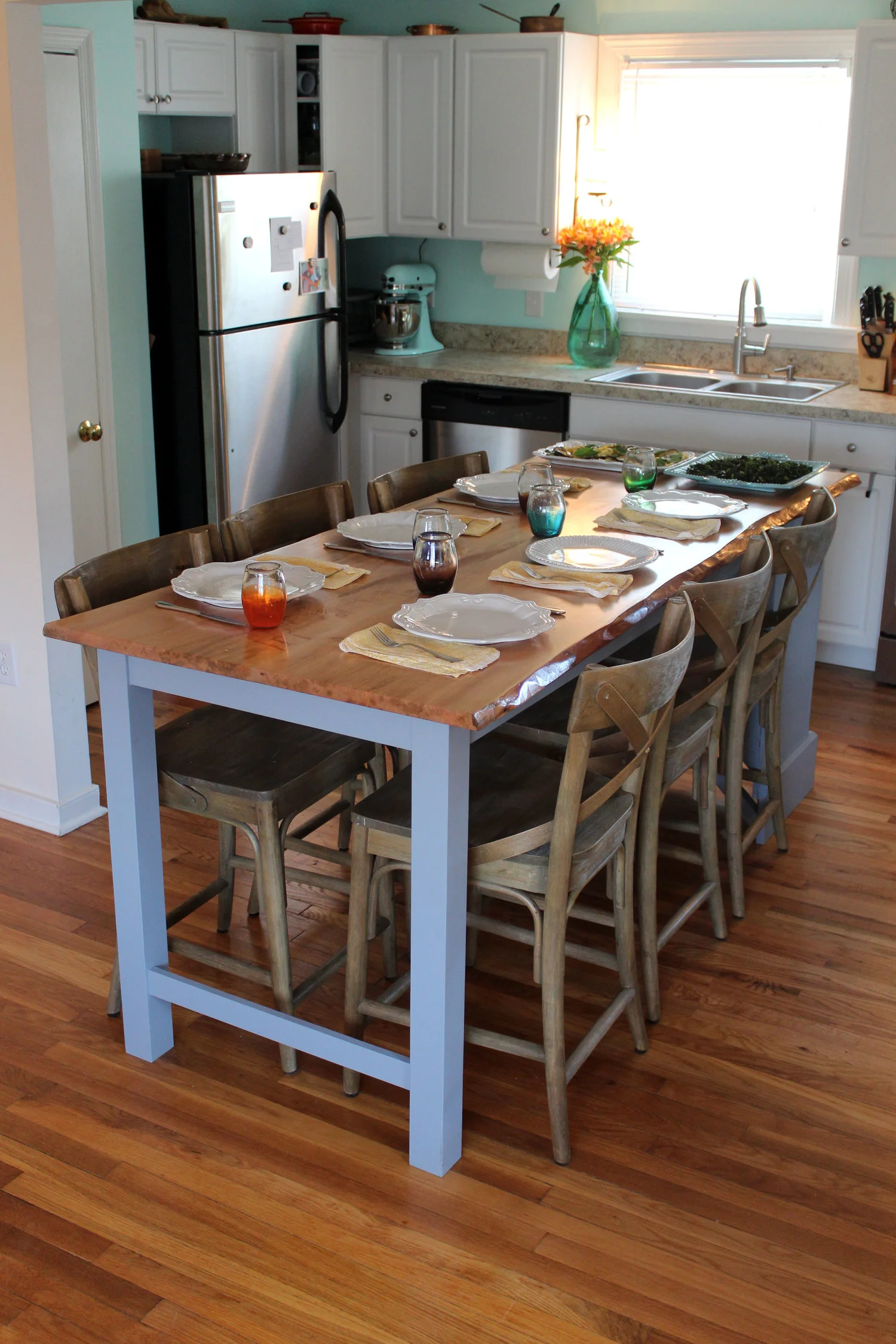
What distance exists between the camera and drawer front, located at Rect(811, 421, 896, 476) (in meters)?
4.47

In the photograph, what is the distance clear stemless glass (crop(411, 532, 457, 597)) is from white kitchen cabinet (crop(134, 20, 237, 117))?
2.76 metres

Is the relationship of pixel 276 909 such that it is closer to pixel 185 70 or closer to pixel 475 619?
pixel 475 619

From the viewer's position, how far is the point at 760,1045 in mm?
2678

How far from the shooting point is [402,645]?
2.26m

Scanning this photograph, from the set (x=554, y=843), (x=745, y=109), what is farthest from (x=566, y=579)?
(x=745, y=109)

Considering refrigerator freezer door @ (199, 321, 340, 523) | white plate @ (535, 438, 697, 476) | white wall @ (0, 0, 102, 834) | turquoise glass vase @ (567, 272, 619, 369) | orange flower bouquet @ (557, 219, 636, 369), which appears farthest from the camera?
turquoise glass vase @ (567, 272, 619, 369)

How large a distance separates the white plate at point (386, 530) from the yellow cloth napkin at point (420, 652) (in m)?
0.56

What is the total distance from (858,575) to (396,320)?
217 cm

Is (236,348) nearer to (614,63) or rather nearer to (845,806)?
(614,63)

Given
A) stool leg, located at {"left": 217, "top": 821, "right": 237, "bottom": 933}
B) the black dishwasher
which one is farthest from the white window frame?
stool leg, located at {"left": 217, "top": 821, "right": 237, "bottom": 933}

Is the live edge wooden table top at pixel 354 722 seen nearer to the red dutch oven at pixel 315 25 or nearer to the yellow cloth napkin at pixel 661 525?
the yellow cloth napkin at pixel 661 525

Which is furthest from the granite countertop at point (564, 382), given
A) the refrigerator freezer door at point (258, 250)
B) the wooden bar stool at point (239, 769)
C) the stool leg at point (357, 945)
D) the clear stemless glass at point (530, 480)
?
the stool leg at point (357, 945)

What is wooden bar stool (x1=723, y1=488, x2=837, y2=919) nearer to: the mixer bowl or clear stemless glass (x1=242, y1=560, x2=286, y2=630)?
clear stemless glass (x1=242, y1=560, x2=286, y2=630)

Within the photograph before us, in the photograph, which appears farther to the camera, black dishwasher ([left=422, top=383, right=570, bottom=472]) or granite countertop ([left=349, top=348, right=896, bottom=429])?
black dishwasher ([left=422, top=383, right=570, bottom=472])
